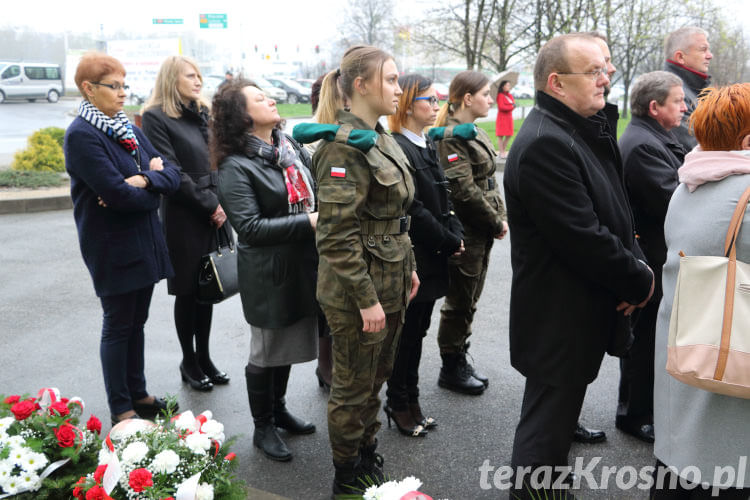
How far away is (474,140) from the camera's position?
4348mm

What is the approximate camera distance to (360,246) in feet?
9.54

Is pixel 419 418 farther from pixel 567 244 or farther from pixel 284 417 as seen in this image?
pixel 567 244

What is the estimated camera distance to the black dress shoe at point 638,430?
379 cm

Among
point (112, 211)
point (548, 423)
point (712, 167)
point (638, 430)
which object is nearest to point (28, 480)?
point (112, 211)

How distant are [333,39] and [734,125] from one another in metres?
59.7

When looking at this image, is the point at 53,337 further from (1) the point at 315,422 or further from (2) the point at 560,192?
(2) the point at 560,192

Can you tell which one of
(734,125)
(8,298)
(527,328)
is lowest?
(8,298)

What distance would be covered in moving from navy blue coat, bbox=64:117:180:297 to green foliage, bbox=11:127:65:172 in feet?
32.6

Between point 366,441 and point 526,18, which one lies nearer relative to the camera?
point 366,441

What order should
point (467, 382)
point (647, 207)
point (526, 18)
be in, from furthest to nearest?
point (526, 18)
point (467, 382)
point (647, 207)

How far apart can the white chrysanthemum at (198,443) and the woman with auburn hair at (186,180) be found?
1892 millimetres

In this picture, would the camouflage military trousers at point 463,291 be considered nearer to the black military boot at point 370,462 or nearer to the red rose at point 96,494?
the black military boot at point 370,462

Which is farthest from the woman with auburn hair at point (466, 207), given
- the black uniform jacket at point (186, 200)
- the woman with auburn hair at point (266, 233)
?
the black uniform jacket at point (186, 200)

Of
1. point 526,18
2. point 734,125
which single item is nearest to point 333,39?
point 526,18
